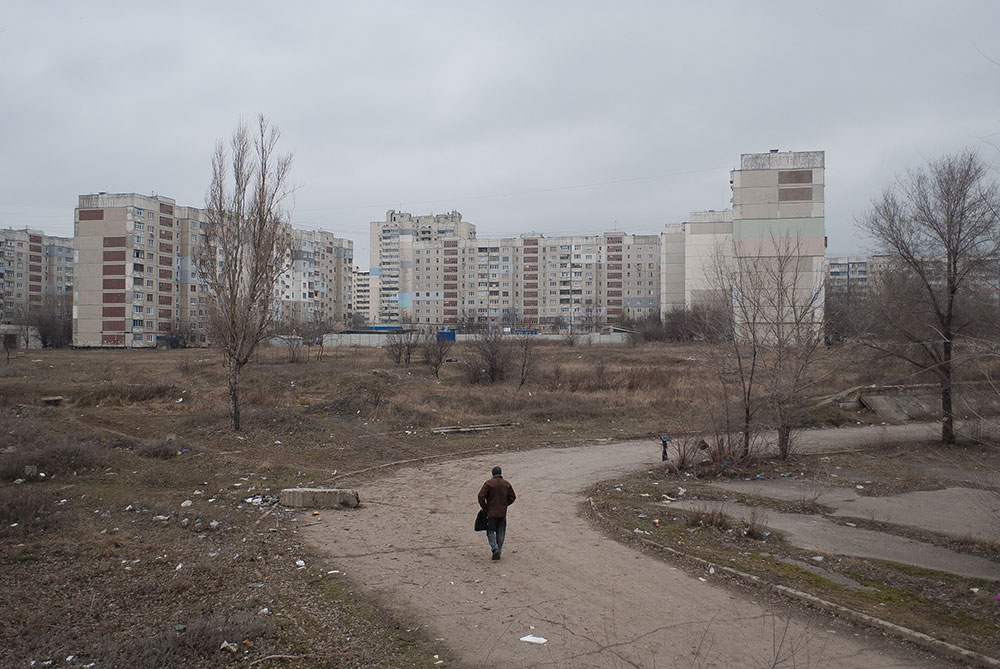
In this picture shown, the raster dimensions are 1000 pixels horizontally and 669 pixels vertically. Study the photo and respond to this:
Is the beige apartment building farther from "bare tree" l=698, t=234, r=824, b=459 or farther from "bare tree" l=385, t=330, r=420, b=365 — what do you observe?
"bare tree" l=698, t=234, r=824, b=459

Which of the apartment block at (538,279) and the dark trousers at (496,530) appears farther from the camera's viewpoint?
the apartment block at (538,279)

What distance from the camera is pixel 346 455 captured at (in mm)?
15711

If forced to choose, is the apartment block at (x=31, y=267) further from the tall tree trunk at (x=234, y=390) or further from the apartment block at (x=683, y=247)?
the tall tree trunk at (x=234, y=390)

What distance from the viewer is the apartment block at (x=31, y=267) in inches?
3979

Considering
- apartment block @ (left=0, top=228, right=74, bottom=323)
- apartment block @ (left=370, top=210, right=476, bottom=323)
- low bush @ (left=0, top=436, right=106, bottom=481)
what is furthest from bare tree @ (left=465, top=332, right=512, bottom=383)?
apartment block @ (left=0, top=228, right=74, bottom=323)

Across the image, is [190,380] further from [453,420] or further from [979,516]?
[979,516]

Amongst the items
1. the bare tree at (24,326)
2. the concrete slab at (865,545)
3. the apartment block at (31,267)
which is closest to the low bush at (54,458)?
the concrete slab at (865,545)

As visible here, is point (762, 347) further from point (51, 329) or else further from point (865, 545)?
point (51, 329)

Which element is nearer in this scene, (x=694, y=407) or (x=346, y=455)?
(x=346, y=455)

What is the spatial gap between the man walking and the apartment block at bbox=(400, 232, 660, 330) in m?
95.7

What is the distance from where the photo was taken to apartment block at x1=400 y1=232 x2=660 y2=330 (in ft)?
351

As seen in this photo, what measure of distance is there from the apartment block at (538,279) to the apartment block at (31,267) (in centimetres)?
5897

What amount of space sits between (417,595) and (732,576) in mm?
3710

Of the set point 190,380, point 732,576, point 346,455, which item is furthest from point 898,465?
point 190,380
